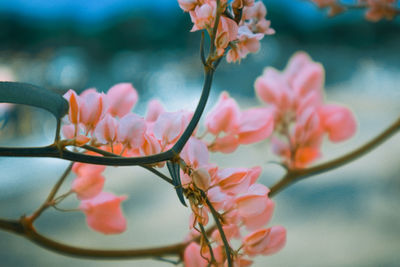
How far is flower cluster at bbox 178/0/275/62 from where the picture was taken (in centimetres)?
10

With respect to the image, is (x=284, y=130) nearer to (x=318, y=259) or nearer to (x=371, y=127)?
(x=318, y=259)

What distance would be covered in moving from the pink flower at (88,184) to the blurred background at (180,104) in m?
0.04

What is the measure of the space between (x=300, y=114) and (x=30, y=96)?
0.50ft

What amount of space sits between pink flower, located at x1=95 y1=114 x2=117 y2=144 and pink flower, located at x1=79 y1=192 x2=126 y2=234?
1.9 inches

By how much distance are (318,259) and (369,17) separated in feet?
0.83

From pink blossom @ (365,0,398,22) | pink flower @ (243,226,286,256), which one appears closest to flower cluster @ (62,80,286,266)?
pink flower @ (243,226,286,256)

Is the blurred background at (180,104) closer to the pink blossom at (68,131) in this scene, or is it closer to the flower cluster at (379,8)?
the pink blossom at (68,131)

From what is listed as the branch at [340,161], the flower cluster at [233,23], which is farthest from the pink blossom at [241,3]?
the branch at [340,161]

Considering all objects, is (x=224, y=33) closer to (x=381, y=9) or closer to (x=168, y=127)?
(x=168, y=127)

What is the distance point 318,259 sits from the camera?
1.31 feet

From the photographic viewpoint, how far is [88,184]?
16 centimetres

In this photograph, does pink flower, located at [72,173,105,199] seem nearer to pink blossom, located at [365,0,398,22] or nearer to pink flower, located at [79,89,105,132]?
pink flower, located at [79,89,105,132]

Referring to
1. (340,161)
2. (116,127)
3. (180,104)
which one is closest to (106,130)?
(116,127)

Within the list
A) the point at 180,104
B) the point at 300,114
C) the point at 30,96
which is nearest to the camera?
the point at 30,96
